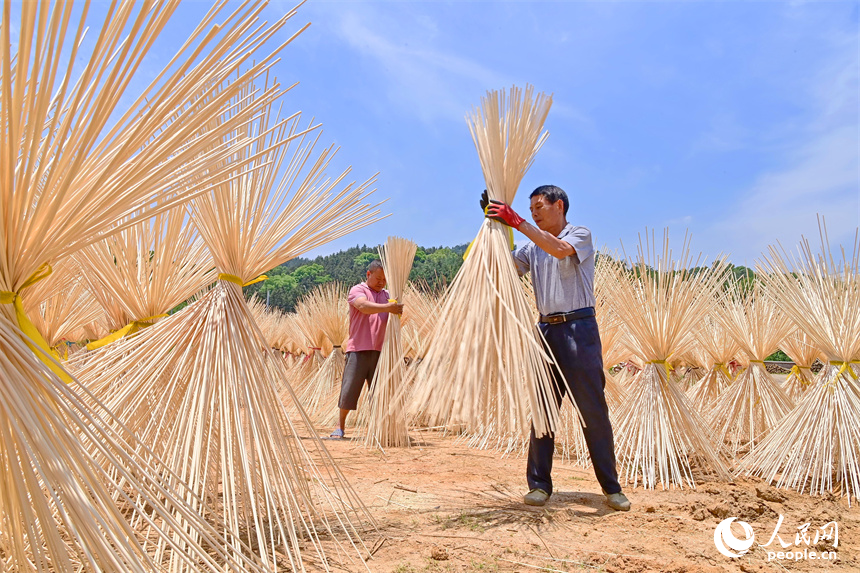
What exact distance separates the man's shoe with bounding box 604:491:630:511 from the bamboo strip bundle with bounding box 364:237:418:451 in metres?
1.71

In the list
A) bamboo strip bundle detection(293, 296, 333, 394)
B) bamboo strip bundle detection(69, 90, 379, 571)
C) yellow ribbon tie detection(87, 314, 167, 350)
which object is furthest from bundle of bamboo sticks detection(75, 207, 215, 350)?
bamboo strip bundle detection(293, 296, 333, 394)

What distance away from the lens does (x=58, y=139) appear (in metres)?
0.87

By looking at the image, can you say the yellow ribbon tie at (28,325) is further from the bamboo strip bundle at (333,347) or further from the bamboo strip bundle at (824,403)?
the bamboo strip bundle at (333,347)

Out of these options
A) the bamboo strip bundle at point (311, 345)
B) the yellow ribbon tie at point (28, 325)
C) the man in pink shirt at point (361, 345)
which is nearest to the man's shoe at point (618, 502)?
the yellow ribbon tie at point (28, 325)

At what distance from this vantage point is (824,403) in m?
2.96

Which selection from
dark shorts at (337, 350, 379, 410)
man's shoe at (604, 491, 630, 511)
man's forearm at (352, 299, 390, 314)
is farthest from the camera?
dark shorts at (337, 350, 379, 410)

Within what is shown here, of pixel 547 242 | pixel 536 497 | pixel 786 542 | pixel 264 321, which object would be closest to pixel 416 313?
pixel 536 497

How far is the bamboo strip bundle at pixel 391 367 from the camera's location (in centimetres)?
402

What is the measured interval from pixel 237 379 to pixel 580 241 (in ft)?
5.38

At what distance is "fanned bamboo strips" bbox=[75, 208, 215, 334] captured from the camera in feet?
6.73

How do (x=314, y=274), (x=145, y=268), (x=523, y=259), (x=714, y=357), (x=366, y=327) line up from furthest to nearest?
(x=314, y=274), (x=714, y=357), (x=366, y=327), (x=523, y=259), (x=145, y=268)

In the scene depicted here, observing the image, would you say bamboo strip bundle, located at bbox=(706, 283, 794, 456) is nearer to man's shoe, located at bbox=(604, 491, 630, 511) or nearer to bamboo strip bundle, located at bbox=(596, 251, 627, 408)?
bamboo strip bundle, located at bbox=(596, 251, 627, 408)

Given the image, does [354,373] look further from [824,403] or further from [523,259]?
[824,403]

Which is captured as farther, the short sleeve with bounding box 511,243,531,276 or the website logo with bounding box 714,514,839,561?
the short sleeve with bounding box 511,243,531,276
